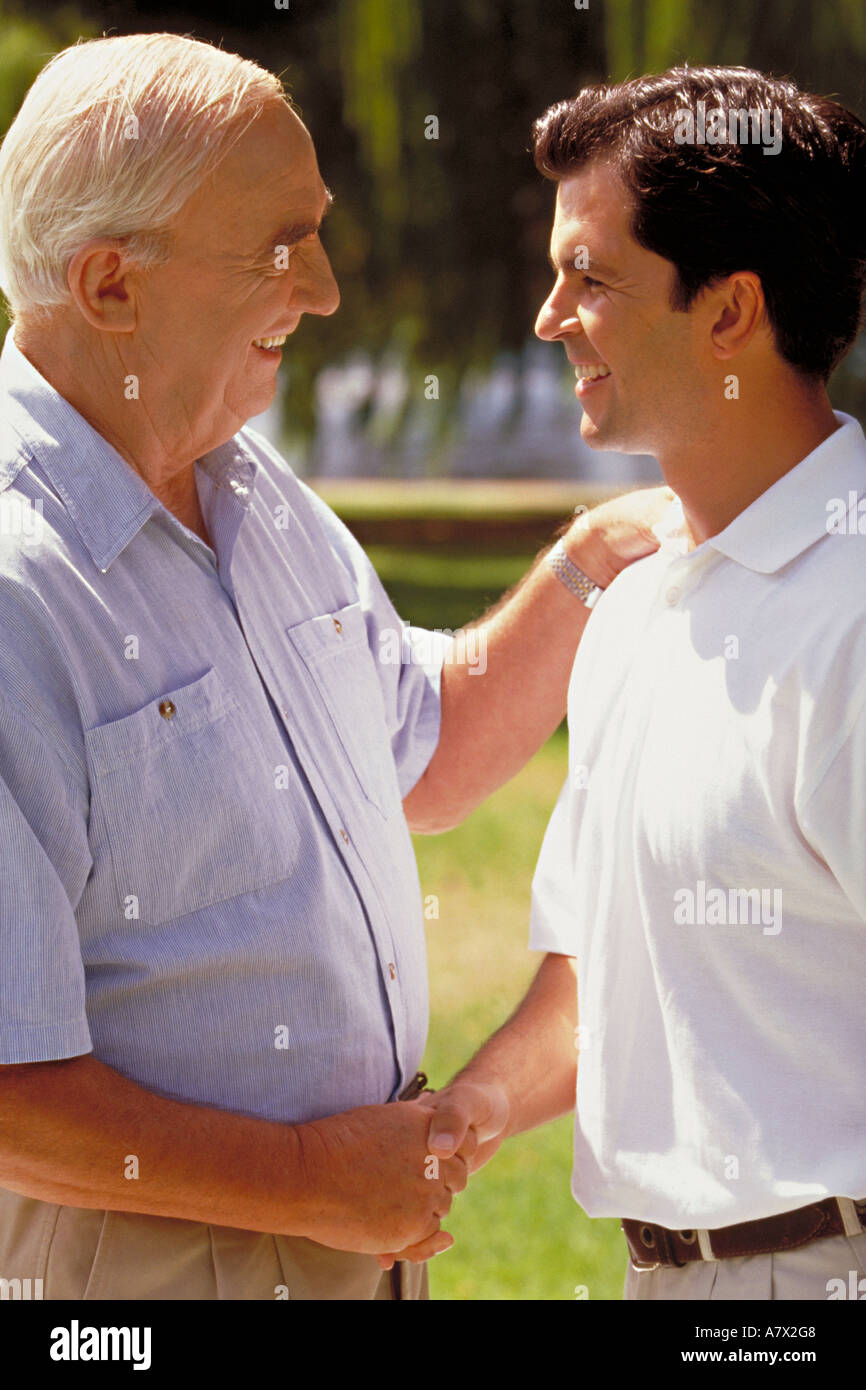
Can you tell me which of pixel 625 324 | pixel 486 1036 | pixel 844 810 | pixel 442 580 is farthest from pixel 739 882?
pixel 442 580

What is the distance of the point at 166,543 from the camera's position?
2016 millimetres

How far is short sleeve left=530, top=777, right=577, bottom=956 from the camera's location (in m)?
2.24

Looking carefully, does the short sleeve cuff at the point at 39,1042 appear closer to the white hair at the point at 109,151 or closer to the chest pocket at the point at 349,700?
the chest pocket at the point at 349,700

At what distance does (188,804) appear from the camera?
1.88 meters

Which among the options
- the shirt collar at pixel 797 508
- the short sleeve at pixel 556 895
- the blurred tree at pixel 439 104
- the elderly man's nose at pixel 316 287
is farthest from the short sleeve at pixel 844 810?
the blurred tree at pixel 439 104

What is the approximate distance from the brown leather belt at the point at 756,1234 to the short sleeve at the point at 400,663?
0.96 meters

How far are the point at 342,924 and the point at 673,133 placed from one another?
1131 mm

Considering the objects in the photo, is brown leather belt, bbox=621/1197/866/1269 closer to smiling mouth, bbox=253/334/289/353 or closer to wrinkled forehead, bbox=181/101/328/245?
smiling mouth, bbox=253/334/289/353

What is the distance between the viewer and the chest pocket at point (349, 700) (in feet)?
7.14

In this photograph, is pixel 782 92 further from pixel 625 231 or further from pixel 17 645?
pixel 17 645

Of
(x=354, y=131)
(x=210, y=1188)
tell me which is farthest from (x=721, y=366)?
(x=354, y=131)

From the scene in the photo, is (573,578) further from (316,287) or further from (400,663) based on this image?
(316,287)

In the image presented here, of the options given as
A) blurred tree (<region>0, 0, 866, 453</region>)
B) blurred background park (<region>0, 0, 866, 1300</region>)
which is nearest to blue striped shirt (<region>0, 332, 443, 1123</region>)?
blurred background park (<region>0, 0, 866, 1300</region>)

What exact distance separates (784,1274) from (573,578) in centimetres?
115
